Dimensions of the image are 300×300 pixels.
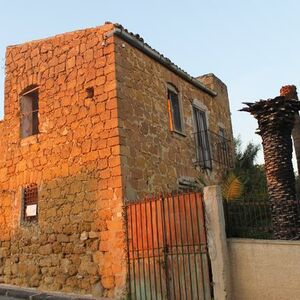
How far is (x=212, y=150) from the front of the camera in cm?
1328

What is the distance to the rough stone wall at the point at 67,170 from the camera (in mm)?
8938

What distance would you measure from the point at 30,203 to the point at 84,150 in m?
2.29

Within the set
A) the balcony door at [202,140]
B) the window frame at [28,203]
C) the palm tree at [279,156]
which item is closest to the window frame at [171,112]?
the balcony door at [202,140]

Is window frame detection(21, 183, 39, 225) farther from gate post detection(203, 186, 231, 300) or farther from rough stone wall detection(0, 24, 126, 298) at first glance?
gate post detection(203, 186, 231, 300)

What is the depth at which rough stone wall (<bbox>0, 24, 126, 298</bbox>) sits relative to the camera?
8.94 m

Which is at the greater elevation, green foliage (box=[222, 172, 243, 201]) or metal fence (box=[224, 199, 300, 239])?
green foliage (box=[222, 172, 243, 201])

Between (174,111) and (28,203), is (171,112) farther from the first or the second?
(28,203)

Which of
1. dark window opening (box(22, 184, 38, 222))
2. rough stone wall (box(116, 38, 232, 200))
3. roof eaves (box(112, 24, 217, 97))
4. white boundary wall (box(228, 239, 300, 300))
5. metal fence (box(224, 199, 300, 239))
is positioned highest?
roof eaves (box(112, 24, 217, 97))

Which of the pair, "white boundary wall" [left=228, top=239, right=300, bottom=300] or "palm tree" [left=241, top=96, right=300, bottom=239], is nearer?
"white boundary wall" [left=228, top=239, right=300, bottom=300]

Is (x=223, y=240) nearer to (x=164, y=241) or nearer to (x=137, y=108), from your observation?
(x=164, y=241)

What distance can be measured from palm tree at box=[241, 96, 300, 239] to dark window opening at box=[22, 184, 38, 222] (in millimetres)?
5553

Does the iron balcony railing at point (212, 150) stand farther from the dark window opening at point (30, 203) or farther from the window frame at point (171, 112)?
the dark window opening at point (30, 203)

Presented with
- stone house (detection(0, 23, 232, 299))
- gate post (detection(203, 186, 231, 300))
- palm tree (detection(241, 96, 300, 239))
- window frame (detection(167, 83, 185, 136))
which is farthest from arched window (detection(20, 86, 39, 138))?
gate post (detection(203, 186, 231, 300))

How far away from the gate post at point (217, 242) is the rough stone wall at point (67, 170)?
Answer: 6.87ft
